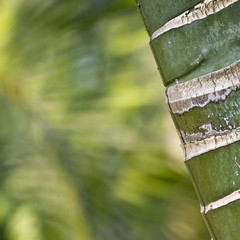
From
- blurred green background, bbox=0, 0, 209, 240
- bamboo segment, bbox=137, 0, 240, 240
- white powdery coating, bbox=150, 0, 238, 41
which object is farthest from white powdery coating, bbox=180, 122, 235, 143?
blurred green background, bbox=0, 0, 209, 240

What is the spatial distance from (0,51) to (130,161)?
838 millimetres

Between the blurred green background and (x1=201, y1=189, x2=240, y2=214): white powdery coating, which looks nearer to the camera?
(x1=201, y1=189, x2=240, y2=214): white powdery coating

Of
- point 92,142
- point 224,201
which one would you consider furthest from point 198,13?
point 92,142

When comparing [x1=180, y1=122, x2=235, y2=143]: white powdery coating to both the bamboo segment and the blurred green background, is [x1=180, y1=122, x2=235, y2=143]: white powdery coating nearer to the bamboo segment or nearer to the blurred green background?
the bamboo segment

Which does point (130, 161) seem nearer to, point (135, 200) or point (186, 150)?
point (135, 200)

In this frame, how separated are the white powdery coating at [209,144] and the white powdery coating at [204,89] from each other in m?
0.04

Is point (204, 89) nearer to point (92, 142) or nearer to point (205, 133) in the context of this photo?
point (205, 133)

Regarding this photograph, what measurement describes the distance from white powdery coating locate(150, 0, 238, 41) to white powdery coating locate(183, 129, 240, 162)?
0.44 feet

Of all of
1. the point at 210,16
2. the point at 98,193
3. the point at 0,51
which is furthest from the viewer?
the point at 0,51

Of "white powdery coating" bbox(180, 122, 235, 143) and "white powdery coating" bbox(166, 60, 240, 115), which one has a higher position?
"white powdery coating" bbox(166, 60, 240, 115)

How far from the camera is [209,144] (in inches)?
25.3

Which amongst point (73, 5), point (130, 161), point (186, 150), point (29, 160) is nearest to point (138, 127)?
point (130, 161)

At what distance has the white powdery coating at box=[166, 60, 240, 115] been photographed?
602 mm

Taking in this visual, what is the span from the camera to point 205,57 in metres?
0.63
